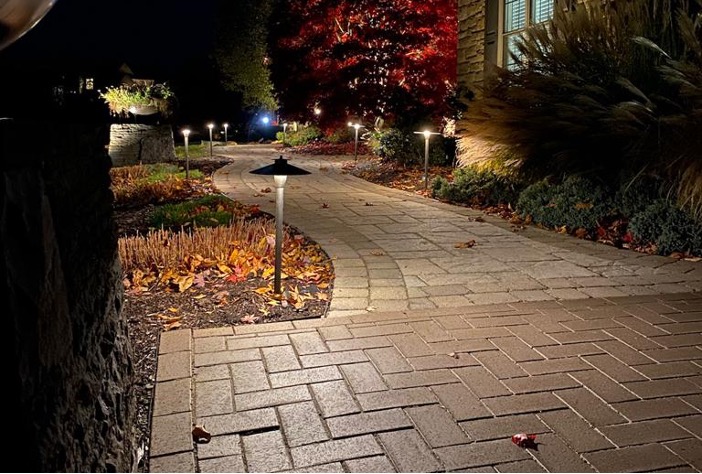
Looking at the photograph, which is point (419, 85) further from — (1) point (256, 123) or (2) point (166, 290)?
(1) point (256, 123)

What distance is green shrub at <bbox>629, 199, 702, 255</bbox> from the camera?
5328 millimetres

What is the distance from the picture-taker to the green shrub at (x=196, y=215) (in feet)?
20.9

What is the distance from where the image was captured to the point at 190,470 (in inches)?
86.9

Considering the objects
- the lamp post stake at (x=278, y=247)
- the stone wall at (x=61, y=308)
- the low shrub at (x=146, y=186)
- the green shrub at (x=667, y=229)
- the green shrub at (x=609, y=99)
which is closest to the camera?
the stone wall at (x=61, y=308)

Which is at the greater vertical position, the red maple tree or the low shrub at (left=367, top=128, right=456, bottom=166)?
the red maple tree

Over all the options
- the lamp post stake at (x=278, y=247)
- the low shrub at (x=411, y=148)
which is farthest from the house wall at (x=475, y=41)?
the lamp post stake at (x=278, y=247)

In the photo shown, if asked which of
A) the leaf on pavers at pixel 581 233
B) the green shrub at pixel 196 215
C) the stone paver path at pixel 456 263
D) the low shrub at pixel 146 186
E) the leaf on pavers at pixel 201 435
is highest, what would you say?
the low shrub at pixel 146 186

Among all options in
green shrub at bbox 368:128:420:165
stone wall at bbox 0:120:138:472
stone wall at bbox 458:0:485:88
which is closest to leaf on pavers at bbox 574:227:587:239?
stone wall at bbox 0:120:138:472

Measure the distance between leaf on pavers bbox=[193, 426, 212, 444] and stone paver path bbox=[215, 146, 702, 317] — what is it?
1.55m

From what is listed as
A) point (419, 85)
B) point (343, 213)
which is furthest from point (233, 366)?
point (419, 85)

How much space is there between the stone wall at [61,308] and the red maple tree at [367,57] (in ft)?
40.1

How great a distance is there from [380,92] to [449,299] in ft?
38.2

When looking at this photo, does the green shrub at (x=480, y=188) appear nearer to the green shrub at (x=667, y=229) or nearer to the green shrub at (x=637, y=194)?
the green shrub at (x=637, y=194)

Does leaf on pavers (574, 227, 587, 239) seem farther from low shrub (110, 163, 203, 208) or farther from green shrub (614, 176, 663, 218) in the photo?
low shrub (110, 163, 203, 208)
